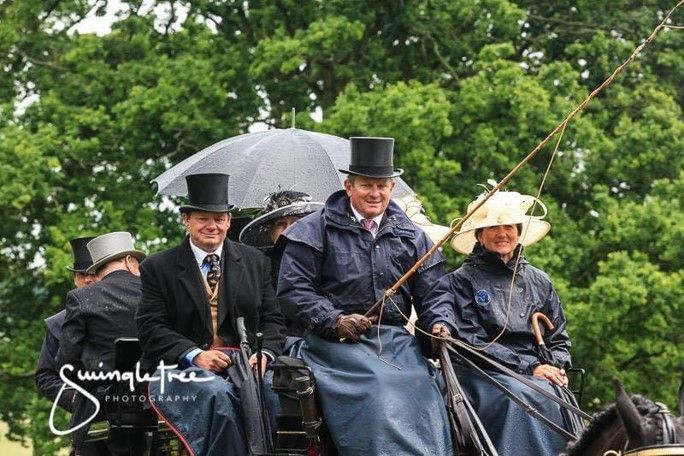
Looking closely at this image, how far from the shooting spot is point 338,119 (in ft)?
64.1

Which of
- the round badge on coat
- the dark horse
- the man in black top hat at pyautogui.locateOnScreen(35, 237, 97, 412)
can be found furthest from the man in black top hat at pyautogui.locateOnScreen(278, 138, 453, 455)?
the man in black top hat at pyautogui.locateOnScreen(35, 237, 97, 412)

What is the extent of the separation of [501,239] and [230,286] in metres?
1.44

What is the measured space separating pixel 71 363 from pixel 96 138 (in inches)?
469

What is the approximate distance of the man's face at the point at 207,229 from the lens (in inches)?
311

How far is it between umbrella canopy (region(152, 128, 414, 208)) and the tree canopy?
816 centimetres

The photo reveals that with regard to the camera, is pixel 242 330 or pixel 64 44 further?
pixel 64 44

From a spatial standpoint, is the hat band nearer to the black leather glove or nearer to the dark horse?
the black leather glove

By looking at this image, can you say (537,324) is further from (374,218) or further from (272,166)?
(272,166)

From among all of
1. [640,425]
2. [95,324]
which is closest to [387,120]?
[95,324]

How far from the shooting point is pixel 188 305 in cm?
778

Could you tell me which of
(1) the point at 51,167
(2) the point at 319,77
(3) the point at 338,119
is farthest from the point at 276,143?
(2) the point at 319,77

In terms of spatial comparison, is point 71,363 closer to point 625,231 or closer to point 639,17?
point 625,231

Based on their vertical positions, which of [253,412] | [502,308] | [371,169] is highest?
[371,169]

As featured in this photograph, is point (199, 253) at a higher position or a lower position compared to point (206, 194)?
lower
